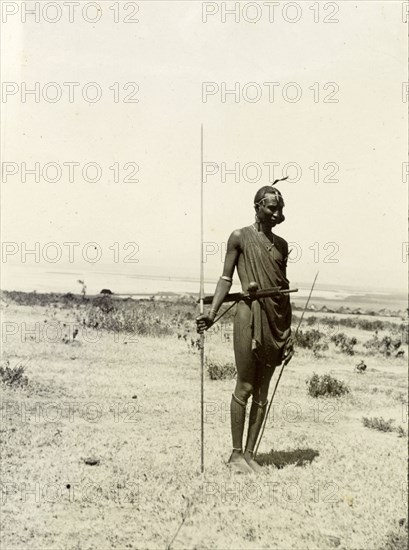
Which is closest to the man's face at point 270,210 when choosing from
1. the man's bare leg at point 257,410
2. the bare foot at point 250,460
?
the man's bare leg at point 257,410

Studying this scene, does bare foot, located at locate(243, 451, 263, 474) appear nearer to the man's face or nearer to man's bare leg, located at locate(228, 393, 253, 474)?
man's bare leg, located at locate(228, 393, 253, 474)

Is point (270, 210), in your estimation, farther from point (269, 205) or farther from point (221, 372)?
point (221, 372)

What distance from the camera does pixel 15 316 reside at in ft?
37.8

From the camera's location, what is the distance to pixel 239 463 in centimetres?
434

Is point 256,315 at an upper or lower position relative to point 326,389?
upper

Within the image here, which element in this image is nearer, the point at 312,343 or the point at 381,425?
the point at 381,425

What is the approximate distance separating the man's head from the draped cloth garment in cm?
13

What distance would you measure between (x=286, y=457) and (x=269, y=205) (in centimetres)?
214

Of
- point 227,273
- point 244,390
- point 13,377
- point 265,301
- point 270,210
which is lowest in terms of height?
point 13,377

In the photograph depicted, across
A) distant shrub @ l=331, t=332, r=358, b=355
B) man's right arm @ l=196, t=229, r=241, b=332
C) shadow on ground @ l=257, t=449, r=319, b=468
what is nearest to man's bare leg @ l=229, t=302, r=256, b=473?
man's right arm @ l=196, t=229, r=241, b=332

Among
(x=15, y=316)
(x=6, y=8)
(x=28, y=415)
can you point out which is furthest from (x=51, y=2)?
(x=15, y=316)

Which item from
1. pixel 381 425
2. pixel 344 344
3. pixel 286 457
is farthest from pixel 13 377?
pixel 344 344

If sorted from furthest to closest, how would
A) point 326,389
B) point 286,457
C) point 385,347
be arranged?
point 385,347 < point 326,389 < point 286,457

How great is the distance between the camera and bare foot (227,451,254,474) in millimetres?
4297
